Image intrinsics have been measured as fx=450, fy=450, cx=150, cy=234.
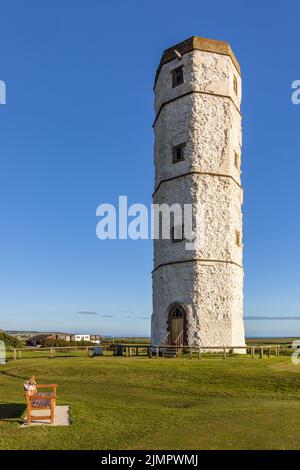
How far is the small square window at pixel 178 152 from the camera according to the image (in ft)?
95.4

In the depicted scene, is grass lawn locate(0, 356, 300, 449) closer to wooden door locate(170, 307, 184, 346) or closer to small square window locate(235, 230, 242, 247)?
wooden door locate(170, 307, 184, 346)

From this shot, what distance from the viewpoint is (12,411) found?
484 inches

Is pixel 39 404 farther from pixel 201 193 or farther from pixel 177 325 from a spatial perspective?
pixel 201 193

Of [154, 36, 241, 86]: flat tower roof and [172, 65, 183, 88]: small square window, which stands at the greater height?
[154, 36, 241, 86]: flat tower roof

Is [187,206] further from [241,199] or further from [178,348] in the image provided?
[178,348]

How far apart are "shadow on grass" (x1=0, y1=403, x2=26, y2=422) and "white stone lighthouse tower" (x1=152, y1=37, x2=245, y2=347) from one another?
49.3 ft

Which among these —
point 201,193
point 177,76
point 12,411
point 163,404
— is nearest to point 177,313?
point 201,193

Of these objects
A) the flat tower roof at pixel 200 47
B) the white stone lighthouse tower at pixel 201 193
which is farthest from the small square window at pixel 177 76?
the flat tower roof at pixel 200 47

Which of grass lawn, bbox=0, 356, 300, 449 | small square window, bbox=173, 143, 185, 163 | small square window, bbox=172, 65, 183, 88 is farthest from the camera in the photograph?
small square window, bbox=172, 65, 183, 88

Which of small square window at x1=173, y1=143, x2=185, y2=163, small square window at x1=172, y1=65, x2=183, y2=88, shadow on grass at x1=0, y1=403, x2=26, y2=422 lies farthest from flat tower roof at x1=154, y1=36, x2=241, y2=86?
shadow on grass at x1=0, y1=403, x2=26, y2=422

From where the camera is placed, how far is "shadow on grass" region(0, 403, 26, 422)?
11320 mm

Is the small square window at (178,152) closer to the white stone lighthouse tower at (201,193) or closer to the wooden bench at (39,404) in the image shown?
the white stone lighthouse tower at (201,193)

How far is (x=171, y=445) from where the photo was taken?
8789mm
